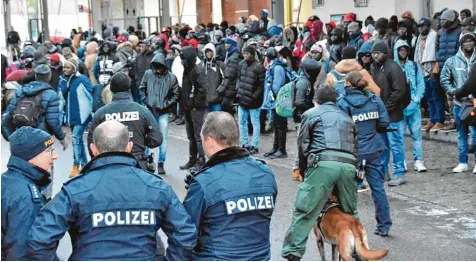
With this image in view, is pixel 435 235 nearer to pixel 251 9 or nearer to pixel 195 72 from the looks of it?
pixel 195 72

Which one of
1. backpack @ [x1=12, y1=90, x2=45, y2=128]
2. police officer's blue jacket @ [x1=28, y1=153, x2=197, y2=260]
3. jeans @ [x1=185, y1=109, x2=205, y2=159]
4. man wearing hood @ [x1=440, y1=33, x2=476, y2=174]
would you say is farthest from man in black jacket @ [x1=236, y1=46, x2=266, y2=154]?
police officer's blue jacket @ [x1=28, y1=153, x2=197, y2=260]

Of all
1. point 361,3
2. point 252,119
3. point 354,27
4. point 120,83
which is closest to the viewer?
point 120,83

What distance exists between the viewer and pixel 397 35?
48.5ft

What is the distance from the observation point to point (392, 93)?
10852 millimetres

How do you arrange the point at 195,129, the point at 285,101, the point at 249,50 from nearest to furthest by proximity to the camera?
1. the point at 285,101
2. the point at 195,129
3. the point at 249,50

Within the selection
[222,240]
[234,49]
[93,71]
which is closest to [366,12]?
[234,49]

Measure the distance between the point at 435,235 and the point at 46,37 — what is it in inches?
797

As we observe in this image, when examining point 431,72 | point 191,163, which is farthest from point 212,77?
point 431,72

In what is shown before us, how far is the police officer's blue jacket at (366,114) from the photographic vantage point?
8.41 metres

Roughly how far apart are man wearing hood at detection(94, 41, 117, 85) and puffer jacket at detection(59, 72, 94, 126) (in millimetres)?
4175

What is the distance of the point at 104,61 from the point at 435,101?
21.7ft

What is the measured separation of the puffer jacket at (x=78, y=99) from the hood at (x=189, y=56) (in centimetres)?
147

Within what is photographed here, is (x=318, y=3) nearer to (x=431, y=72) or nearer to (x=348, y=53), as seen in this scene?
(x=431, y=72)

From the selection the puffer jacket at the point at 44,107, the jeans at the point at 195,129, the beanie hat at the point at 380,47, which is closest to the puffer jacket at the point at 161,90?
the jeans at the point at 195,129
